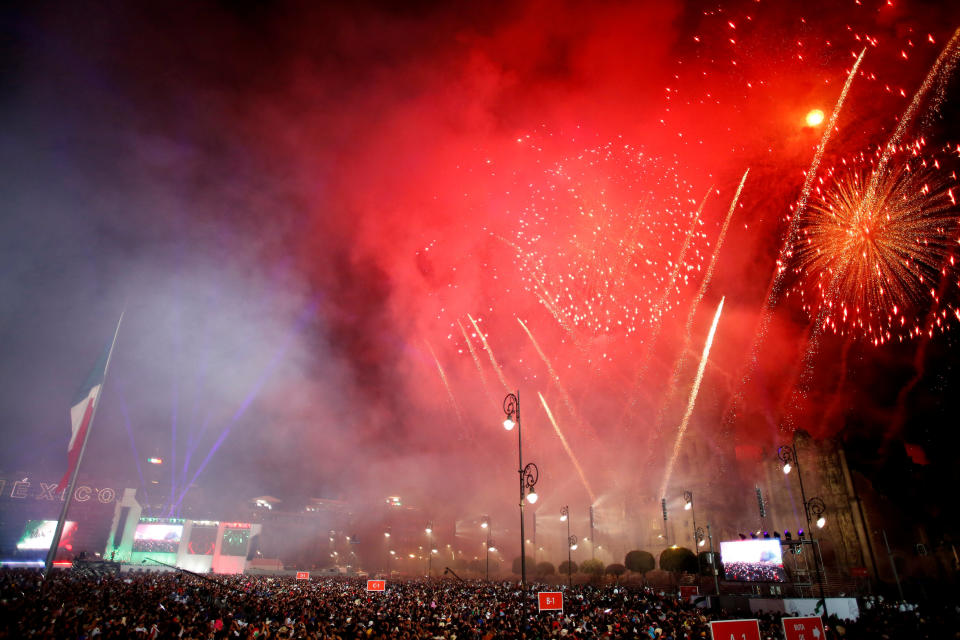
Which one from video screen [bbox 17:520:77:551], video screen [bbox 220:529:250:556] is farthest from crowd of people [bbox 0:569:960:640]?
video screen [bbox 220:529:250:556]

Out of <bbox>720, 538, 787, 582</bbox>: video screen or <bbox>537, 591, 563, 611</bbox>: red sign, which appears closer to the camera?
<bbox>537, 591, 563, 611</bbox>: red sign

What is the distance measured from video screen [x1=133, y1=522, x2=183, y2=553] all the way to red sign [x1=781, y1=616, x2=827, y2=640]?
7344 cm

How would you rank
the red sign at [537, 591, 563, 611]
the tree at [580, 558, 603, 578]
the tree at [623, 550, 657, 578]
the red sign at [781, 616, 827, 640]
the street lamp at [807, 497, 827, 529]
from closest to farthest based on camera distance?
the red sign at [781, 616, 827, 640]
the red sign at [537, 591, 563, 611]
the street lamp at [807, 497, 827, 529]
the tree at [623, 550, 657, 578]
the tree at [580, 558, 603, 578]

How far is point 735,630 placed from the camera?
34.7 ft

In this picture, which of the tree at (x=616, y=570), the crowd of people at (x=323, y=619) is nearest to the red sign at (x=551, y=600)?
the crowd of people at (x=323, y=619)

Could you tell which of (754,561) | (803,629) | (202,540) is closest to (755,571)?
(754,561)

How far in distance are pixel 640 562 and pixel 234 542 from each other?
52.2m

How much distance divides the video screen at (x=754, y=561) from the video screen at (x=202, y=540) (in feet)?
203

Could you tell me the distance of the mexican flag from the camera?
22.2 metres

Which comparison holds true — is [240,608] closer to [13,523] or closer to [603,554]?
[13,523]

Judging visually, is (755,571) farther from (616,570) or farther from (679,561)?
(616,570)

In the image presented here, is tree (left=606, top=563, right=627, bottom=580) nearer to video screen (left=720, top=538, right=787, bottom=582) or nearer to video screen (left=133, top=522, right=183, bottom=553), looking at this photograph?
video screen (left=720, top=538, right=787, bottom=582)

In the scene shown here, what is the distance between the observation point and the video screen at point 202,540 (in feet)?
215

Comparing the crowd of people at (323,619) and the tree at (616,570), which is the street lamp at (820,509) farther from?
the tree at (616,570)
